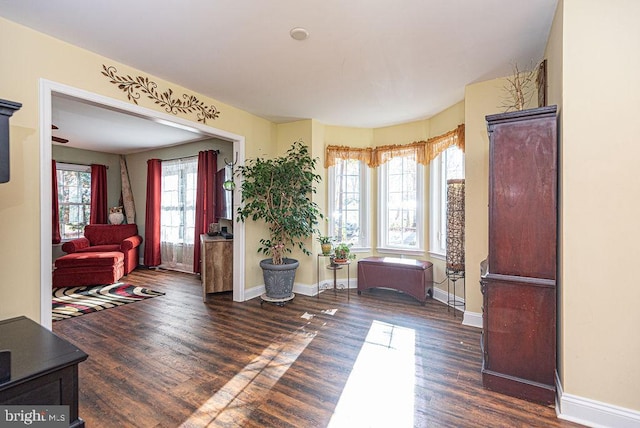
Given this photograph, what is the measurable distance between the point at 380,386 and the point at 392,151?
342 cm

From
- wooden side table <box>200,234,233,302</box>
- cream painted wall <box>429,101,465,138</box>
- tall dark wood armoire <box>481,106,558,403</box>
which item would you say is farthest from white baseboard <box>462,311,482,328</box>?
wooden side table <box>200,234,233,302</box>

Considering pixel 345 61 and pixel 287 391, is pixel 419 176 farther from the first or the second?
pixel 287 391

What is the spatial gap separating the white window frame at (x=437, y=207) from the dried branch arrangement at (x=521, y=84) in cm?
115

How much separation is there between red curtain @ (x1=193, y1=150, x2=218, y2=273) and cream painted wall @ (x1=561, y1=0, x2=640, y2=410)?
5136mm

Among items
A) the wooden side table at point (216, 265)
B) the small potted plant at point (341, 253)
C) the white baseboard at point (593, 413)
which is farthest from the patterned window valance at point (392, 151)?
the white baseboard at point (593, 413)

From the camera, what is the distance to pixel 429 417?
1.85 m

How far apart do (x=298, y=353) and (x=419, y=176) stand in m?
3.06

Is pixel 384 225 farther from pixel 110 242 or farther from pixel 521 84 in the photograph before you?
pixel 110 242

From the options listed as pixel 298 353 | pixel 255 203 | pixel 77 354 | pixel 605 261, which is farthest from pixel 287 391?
pixel 255 203

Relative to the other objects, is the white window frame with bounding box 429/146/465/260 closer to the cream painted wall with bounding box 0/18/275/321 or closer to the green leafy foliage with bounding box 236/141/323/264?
the green leafy foliage with bounding box 236/141/323/264
